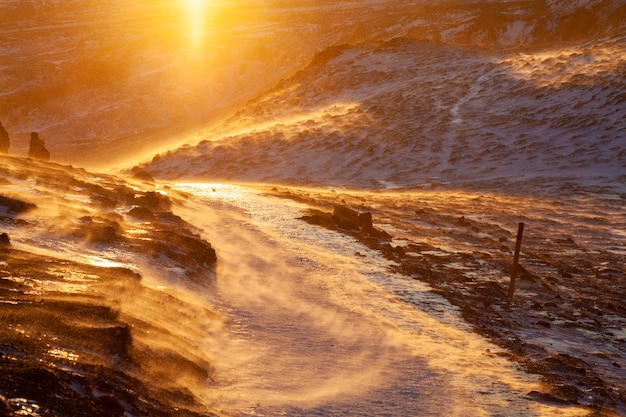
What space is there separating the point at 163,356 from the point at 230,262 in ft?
28.1

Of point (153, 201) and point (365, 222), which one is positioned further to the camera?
point (365, 222)

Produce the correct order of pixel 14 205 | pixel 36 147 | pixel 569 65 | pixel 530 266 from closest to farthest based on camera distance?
pixel 14 205
pixel 530 266
pixel 36 147
pixel 569 65

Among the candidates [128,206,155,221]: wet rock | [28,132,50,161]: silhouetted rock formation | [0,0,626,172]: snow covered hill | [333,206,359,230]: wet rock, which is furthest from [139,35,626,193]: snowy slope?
[128,206,155,221]: wet rock

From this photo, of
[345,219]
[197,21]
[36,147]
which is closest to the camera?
[345,219]

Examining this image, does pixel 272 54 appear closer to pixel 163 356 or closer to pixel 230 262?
pixel 230 262

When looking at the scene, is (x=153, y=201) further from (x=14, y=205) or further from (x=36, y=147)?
(x=36, y=147)

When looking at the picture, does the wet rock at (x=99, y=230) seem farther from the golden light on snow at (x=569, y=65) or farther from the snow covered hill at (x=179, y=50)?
the golden light on snow at (x=569, y=65)

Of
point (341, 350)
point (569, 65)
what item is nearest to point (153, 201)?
point (341, 350)

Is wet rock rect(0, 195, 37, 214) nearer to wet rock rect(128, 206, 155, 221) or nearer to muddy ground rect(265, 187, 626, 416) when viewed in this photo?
wet rock rect(128, 206, 155, 221)

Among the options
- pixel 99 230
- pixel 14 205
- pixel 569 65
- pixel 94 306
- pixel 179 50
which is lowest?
pixel 94 306

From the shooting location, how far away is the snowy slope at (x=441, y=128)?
1806 inches

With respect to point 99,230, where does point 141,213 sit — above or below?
above

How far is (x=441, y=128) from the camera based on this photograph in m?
53.2

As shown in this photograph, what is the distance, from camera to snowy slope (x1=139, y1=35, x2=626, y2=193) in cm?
4588
